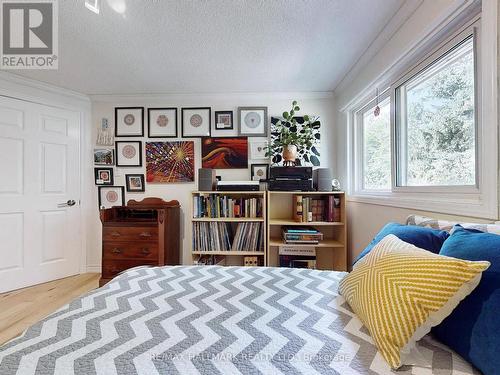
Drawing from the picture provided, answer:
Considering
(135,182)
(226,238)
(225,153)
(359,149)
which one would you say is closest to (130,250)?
(135,182)

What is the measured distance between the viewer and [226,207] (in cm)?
245

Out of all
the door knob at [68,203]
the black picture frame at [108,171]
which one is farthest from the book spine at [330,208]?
the door knob at [68,203]

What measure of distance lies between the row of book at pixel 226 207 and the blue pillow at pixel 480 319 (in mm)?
1808

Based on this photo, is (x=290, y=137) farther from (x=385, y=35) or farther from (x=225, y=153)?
(x=385, y=35)

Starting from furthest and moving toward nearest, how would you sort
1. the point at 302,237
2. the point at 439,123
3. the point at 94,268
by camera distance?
the point at 94,268, the point at 302,237, the point at 439,123

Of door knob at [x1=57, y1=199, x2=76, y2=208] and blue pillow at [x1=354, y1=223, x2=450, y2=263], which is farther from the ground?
door knob at [x1=57, y1=199, x2=76, y2=208]

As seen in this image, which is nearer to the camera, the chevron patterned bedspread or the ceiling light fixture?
the chevron patterned bedspread

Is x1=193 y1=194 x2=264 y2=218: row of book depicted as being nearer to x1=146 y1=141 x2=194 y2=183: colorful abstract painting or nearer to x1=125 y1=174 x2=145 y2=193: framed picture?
x1=146 y1=141 x2=194 y2=183: colorful abstract painting

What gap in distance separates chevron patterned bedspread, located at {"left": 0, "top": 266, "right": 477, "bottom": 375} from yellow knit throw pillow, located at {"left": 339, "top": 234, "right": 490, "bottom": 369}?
0.06 metres

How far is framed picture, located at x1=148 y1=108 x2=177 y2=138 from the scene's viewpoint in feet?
9.29

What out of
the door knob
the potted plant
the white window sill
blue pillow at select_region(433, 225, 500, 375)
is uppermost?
the potted plant

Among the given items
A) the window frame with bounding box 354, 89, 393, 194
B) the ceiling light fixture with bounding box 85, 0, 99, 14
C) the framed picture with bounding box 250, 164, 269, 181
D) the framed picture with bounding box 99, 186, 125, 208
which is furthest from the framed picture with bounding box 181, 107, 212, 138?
the window frame with bounding box 354, 89, 393, 194

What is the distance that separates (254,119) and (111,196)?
1.95 meters

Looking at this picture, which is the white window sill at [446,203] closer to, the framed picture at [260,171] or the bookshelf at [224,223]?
the bookshelf at [224,223]
